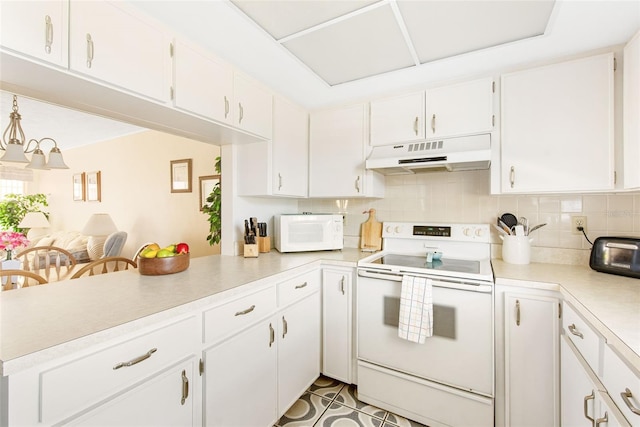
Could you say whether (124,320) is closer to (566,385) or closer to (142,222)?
(566,385)

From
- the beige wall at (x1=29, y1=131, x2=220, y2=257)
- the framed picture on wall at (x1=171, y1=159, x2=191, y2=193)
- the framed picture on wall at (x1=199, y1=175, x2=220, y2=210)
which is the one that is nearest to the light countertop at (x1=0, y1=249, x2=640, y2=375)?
the framed picture on wall at (x1=199, y1=175, x2=220, y2=210)

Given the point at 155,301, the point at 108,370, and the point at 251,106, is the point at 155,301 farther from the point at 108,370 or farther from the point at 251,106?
the point at 251,106

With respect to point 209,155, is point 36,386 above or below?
below

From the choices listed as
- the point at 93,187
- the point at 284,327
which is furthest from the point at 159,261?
the point at 93,187

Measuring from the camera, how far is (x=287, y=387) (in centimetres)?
166

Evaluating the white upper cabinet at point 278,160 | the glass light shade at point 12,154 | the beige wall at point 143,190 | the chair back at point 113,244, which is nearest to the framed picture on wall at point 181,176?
the beige wall at point 143,190

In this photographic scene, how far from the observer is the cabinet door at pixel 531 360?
1.38 meters

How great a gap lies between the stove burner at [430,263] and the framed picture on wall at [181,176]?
2.76 m

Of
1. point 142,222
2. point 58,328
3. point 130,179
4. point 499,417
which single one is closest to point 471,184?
point 499,417

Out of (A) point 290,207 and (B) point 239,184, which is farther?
(A) point 290,207

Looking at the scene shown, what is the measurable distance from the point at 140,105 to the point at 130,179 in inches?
140

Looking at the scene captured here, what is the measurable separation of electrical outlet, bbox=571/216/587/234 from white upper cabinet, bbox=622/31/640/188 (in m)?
0.42

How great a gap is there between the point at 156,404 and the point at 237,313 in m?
0.43

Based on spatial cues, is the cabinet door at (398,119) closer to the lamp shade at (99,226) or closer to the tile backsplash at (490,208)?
the tile backsplash at (490,208)
